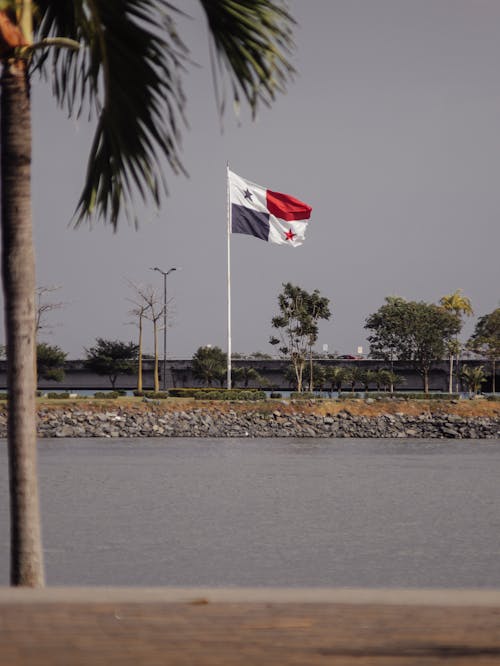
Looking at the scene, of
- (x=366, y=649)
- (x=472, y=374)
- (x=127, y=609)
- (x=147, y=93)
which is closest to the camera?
(x=366, y=649)

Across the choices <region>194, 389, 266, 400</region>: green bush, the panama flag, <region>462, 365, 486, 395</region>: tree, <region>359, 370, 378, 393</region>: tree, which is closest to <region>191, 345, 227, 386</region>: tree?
<region>359, 370, 378, 393</region>: tree

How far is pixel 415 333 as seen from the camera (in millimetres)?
101875

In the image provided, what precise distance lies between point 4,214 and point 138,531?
1621 cm

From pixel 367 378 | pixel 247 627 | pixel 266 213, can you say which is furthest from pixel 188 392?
pixel 247 627

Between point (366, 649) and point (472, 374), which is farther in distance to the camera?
point (472, 374)

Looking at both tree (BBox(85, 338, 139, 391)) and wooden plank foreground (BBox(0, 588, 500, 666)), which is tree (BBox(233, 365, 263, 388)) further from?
wooden plank foreground (BBox(0, 588, 500, 666))

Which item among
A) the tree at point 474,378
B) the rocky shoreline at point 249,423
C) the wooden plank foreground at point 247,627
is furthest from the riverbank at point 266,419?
the wooden plank foreground at point 247,627

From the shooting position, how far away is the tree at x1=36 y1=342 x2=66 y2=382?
104 m

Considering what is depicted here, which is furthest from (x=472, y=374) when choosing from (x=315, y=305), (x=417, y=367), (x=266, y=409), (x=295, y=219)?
(x=295, y=219)

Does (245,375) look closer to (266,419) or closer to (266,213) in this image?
(266,419)

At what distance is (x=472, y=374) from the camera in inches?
3568

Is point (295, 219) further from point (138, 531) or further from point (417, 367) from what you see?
point (417, 367)

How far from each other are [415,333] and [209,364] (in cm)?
2404

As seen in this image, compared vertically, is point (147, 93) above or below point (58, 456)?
above
